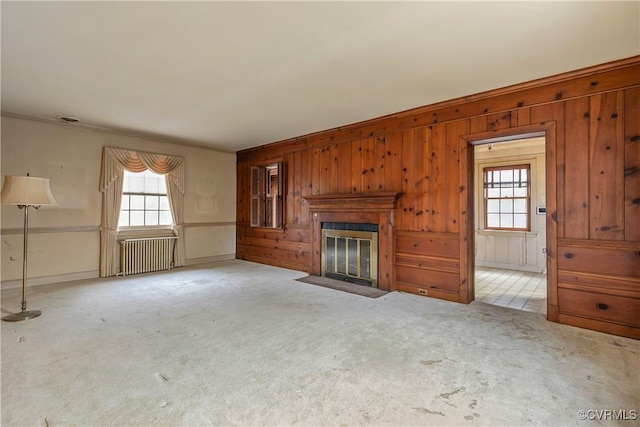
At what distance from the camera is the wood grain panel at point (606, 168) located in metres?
2.85

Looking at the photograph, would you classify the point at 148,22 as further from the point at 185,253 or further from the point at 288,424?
the point at 185,253

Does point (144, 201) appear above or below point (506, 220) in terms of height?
above

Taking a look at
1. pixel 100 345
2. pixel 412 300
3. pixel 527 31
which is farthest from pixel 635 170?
pixel 100 345

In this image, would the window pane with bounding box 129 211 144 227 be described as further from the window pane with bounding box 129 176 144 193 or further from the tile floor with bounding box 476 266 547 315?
the tile floor with bounding box 476 266 547 315

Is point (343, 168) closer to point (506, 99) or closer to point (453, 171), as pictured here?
point (453, 171)

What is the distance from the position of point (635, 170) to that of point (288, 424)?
3563mm

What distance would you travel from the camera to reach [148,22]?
227cm

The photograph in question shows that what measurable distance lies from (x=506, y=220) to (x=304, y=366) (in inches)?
238

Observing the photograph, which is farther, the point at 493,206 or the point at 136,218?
the point at 493,206

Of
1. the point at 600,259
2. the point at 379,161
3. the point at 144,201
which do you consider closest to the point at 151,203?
the point at 144,201

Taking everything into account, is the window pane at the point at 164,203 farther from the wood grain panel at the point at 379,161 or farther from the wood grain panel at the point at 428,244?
the wood grain panel at the point at 428,244

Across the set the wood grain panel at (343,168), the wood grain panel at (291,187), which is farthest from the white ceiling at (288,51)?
the wood grain panel at (291,187)

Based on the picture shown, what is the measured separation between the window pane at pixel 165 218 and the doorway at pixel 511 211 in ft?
19.5

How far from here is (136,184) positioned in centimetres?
573
